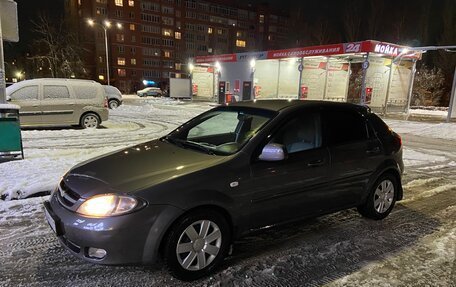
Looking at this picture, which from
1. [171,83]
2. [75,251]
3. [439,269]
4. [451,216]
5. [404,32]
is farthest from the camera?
[404,32]

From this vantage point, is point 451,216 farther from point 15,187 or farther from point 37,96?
point 37,96

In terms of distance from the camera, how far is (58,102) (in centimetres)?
1184

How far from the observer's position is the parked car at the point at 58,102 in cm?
1144

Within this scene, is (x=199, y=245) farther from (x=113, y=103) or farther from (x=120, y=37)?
(x=120, y=37)

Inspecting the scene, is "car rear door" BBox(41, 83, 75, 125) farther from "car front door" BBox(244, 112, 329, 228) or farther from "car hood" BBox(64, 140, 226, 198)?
"car front door" BBox(244, 112, 329, 228)

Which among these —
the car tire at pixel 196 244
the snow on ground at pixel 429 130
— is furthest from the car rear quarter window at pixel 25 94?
the snow on ground at pixel 429 130

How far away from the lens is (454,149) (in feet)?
37.0

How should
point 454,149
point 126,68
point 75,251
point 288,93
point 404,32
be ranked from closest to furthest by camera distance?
point 75,251, point 454,149, point 288,93, point 404,32, point 126,68

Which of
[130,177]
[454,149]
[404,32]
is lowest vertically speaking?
[454,149]

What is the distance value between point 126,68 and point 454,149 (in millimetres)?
79964

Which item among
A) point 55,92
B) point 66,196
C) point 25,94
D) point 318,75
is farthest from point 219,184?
point 318,75

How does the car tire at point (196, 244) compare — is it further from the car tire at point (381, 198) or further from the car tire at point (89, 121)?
the car tire at point (89, 121)

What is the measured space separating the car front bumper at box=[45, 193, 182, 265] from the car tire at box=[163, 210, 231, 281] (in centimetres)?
12

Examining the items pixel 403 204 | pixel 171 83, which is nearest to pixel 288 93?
pixel 171 83
